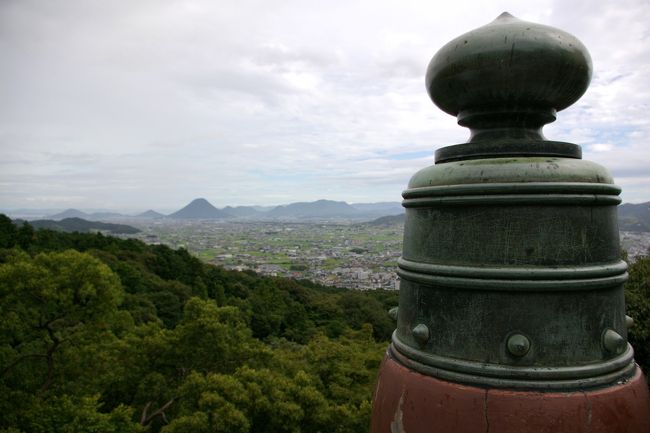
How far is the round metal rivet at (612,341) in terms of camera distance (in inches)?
60.1

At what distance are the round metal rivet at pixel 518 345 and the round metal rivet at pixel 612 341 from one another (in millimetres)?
298

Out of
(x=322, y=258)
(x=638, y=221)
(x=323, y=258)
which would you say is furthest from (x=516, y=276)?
(x=323, y=258)

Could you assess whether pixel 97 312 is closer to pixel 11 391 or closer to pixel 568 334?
pixel 11 391

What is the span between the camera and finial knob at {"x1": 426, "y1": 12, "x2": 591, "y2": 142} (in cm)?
163

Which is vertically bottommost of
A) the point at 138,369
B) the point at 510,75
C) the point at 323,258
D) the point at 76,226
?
the point at 323,258

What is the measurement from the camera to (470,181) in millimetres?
1627

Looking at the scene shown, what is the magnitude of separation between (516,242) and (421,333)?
47 centimetres

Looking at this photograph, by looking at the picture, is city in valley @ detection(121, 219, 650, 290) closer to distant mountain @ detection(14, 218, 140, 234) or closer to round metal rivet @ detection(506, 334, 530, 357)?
distant mountain @ detection(14, 218, 140, 234)

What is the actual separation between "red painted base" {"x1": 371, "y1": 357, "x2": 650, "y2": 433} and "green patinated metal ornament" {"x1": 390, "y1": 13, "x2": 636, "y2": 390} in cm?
4

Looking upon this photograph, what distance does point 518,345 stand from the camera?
147 centimetres

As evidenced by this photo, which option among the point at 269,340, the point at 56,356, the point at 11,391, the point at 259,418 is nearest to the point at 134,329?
the point at 56,356

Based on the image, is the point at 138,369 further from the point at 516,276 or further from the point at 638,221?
the point at 638,221

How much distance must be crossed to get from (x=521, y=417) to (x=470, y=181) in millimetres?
806

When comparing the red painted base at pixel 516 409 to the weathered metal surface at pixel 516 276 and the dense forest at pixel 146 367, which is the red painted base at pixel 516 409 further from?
the dense forest at pixel 146 367
